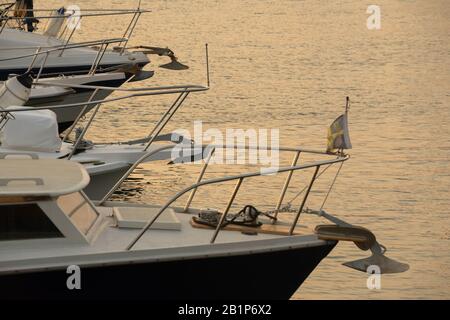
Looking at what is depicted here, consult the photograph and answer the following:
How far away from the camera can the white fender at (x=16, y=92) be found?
21469mm

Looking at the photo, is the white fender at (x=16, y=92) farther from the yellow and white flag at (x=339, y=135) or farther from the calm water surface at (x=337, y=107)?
the yellow and white flag at (x=339, y=135)

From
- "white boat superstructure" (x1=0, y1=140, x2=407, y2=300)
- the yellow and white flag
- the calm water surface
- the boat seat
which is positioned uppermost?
the yellow and white flag

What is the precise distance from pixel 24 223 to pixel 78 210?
0.79 m

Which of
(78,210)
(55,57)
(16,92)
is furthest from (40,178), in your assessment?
(55,57)

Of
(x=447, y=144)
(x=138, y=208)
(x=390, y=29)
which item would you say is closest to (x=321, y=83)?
(x=447, y=144)

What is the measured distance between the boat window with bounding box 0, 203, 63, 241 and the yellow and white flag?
3738mm

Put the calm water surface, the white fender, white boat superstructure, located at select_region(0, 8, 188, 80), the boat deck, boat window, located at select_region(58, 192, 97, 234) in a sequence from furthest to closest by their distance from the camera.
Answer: white boat superstructure, located at select_region(0, 8, 188, 80)
the calm water surface
the white fender
boat window, located at select_region(58, 192, 97, 234)
the boat deck

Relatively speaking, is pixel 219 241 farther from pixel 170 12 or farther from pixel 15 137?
pixel 170 12

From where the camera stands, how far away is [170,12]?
247ft

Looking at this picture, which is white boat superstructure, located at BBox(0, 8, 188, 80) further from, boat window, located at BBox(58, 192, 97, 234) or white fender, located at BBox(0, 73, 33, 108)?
boat window, located at BBox(58, 192, 97, 234)

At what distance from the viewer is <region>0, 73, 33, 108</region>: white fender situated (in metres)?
21.5

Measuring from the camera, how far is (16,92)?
2153cm

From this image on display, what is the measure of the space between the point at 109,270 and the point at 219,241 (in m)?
1.41

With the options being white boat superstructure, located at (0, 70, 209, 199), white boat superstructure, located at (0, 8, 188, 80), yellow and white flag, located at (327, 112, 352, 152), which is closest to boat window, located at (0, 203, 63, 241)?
yellow and white flag, located at (327, 112, 352, 152)
